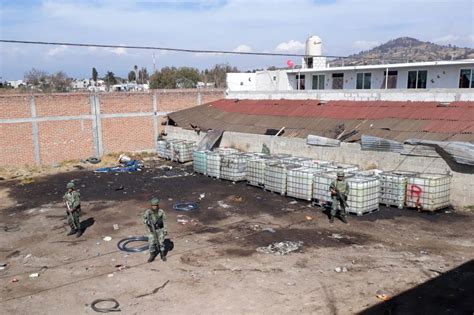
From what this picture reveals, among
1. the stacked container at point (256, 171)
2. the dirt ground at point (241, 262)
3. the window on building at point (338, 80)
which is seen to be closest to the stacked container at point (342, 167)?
the dirt ground at point (241, 262)

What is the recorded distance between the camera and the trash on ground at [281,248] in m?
10.6

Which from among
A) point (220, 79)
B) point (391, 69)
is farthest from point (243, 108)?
point (220, 79)

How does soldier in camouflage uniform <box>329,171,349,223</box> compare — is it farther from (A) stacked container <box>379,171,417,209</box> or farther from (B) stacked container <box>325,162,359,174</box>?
(B) stacked container <box>325,162,359,174</box>

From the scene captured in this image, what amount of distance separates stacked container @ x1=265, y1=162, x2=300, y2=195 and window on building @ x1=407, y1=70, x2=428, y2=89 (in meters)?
15.1

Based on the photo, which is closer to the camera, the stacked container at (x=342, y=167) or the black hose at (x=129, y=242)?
the black hose at (x=129, y=242)

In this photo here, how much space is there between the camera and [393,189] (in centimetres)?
1431

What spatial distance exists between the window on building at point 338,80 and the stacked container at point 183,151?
13.9 meters

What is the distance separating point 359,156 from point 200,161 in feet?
25.4

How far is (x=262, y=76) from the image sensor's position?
40.1 meters

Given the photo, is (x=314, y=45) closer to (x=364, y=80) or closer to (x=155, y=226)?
(x=364, y=80)

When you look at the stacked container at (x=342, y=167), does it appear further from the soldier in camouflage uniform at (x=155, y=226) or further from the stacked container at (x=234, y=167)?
the soldier in camouflage uniform at (x=155, y=226)

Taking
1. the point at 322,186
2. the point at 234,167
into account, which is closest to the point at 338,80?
the point at 234,167

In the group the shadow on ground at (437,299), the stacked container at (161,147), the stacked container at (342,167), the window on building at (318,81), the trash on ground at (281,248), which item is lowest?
the trash on ground at (281,248)

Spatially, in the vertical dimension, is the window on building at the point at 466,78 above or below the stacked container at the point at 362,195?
above
